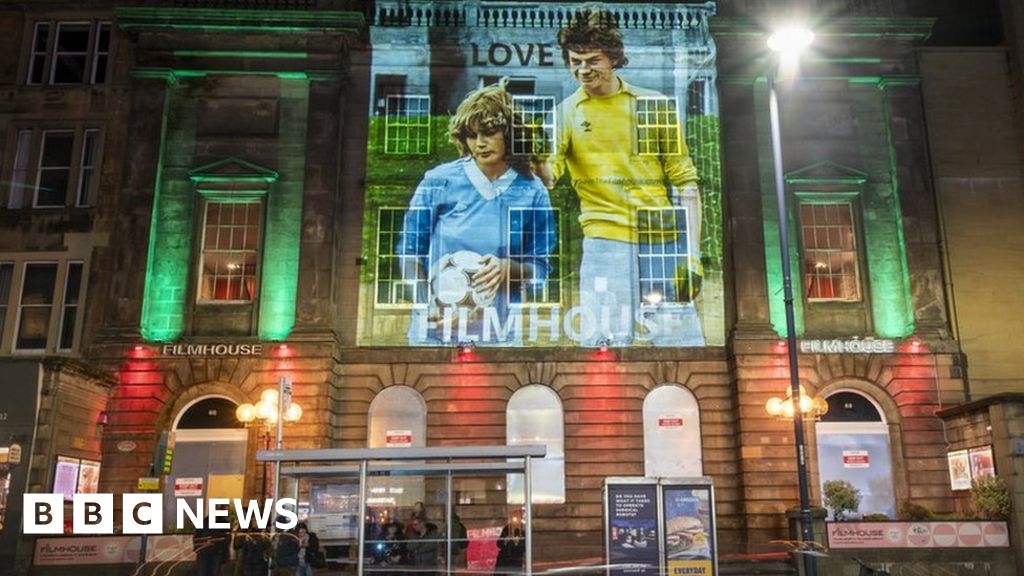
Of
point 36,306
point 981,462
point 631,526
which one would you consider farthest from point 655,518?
point 36,306

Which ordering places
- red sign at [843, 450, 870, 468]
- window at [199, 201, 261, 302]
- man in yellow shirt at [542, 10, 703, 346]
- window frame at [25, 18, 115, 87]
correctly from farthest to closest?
window frame at [25, 18, 115, 87]
man in yellow shirt at [542, 10, 703, 346]
window at [199, 201, 261, 302]
red sign at [843, 450, 870, 468]

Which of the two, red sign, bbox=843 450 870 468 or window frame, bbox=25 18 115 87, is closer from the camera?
red sign, bbox=843 450 870 468

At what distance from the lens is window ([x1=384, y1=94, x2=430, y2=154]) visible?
27.6 m

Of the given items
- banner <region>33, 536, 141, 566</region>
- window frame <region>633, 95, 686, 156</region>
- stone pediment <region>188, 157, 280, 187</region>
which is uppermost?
window frame <region>633, 95, 686, 156</region>

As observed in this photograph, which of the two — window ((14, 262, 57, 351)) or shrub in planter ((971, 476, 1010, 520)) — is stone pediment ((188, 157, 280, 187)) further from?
shrub in planter ((971, 476, 1010, 520))

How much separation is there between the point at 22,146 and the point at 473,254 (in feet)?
49.2

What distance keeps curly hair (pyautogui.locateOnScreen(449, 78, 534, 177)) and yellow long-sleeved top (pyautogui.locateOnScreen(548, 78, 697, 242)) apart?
122 centimetres

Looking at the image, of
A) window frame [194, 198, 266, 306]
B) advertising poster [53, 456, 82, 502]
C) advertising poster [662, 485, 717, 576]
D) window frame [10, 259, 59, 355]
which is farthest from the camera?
window frame [10, 259, 59, 355]

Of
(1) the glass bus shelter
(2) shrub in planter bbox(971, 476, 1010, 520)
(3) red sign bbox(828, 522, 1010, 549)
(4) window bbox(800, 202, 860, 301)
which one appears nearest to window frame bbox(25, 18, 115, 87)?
(1) the glass bus shelter

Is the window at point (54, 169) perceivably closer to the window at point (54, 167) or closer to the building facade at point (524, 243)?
the window at point (54, 167)

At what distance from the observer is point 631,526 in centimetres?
1656

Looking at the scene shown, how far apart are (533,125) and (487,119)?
1471 mm

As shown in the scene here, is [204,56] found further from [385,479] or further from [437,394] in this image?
[385,479]

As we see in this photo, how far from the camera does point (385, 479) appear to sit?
14.1 m
